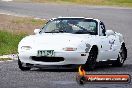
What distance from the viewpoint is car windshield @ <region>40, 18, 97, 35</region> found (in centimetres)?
1728

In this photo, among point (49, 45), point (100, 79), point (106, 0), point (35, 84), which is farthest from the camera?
point (106, 0)

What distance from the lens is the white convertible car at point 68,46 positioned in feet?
51.6

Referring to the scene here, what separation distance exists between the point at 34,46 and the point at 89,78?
6039mm

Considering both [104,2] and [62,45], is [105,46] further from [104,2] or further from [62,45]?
[104,2]

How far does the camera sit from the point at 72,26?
57.4ft

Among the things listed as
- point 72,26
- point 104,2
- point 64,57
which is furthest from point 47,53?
point 104,2

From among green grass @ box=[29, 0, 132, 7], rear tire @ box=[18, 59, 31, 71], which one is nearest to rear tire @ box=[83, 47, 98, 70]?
rear tire @ box=[18, 59, 31, 71]

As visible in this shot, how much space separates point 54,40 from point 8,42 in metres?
8.57

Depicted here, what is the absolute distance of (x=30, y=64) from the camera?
1593 centimetres

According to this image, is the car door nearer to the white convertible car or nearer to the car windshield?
the white convertible car

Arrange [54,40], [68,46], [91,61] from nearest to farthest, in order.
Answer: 1. [68,46]
2. [54,40]
3. [91,61]

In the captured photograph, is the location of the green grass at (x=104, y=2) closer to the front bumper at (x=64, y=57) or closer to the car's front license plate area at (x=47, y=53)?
the front bumper at (x=64, y=57)

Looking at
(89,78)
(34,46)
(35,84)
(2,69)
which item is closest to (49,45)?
(34,46)

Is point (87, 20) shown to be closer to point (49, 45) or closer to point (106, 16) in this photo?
point (49, 45)
